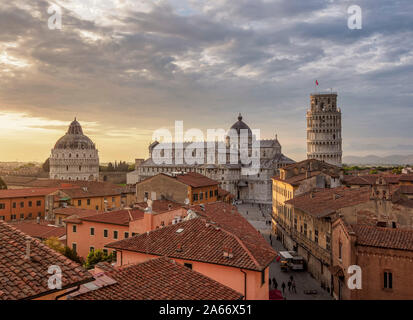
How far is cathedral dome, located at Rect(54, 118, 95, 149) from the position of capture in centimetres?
14307

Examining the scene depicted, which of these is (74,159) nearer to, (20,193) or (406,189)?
(20,193)

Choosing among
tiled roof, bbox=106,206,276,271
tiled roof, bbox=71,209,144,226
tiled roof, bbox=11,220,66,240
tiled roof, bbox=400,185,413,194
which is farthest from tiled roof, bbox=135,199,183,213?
tiled roof, bbox=400,185,413,194

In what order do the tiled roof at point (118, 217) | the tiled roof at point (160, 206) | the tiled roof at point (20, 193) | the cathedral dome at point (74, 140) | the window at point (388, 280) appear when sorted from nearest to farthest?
the window at point (388, 280), the tiled roof at point (118, 217), the tiled roof at point (160, 206), the tiled roof at point (20, 193), the cathedral dome at point (74, 140)

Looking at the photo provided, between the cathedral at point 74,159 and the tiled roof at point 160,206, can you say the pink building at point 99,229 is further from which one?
the cathedral at point 74,159

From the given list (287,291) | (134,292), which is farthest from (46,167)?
(134,292)

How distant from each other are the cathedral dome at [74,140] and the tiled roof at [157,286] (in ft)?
461

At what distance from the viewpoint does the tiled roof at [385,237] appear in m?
19.7

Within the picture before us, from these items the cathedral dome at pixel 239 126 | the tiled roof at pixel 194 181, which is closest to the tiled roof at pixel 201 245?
the tiled roof at pixel 194 181

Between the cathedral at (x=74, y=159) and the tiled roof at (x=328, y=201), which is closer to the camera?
the tiled roof at (x=328, y=201)

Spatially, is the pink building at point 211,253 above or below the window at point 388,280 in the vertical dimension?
above
